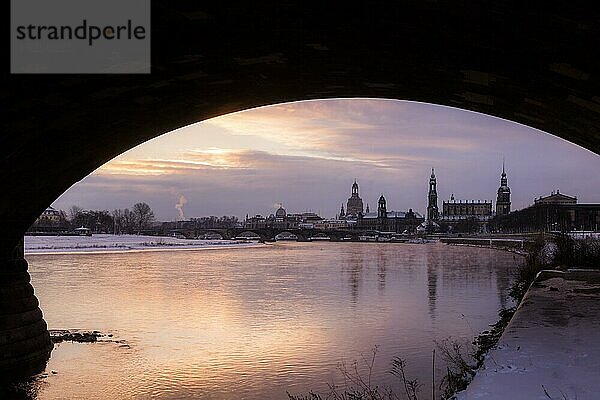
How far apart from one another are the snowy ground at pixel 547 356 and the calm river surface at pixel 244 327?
229 centimetres

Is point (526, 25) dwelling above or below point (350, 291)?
above

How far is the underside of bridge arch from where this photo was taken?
7555mm

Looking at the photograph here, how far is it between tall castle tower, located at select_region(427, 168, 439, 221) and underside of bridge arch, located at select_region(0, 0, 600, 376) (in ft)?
551

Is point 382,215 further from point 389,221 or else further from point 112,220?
point 112,220

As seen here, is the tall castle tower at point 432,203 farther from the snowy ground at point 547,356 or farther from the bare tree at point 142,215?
the snowy ground at point 547,356

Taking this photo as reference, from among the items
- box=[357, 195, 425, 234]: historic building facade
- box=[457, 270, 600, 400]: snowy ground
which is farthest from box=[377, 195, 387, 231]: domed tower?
box=[457, 270, 600, 400]: snowy ground

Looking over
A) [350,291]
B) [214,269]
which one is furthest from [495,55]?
[214,269]

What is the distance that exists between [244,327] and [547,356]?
38.2ft

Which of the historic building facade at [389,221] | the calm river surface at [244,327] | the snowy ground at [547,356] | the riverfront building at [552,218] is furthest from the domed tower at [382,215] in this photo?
the snowy ground at [547,356]

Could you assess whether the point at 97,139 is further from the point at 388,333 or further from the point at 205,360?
the point at 388,333

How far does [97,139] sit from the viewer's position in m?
14.1

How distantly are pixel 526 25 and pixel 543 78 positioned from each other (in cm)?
243

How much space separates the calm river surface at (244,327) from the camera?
13.3 meters

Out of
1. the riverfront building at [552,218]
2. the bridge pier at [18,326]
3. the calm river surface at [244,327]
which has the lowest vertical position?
the calm river surface at [244,327]
